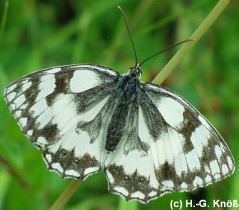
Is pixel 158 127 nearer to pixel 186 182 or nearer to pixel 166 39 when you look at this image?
pixel 186 182

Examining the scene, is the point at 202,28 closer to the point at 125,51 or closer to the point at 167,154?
the point at 167,154

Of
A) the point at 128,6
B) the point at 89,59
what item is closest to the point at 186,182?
the point at 89,59

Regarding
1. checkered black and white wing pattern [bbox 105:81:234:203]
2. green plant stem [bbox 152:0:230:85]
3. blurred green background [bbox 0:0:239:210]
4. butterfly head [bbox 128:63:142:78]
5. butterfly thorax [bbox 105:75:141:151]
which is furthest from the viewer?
blurred green background [bbox 0:0:239:210]

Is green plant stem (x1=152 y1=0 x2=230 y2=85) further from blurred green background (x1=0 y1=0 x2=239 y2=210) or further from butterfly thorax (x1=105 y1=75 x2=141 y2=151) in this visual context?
blurred green background (x1=0 y1=0 x2=239 y2=210)

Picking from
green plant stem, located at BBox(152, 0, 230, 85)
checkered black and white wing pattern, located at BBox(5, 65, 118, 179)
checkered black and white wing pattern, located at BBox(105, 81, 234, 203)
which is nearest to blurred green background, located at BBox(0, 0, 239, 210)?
checkered black and white wing pattern, located at BBox(5, 65, 118, 179)

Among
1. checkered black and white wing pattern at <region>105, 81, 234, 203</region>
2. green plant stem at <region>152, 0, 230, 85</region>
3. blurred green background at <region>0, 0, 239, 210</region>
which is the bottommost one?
checkered black and white wing pattern at <region>105, 81, 234, 203</region>

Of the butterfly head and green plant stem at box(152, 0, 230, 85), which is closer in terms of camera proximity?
green plant stem at box(152, 0, 230, 85)

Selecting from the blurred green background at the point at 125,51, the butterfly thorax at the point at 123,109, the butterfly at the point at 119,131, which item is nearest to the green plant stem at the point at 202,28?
the butterfly at the point at 119,131

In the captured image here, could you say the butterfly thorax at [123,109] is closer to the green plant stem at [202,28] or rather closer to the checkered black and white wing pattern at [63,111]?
the checkered black and white wing pattern at [63,111]
